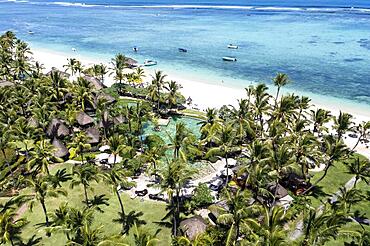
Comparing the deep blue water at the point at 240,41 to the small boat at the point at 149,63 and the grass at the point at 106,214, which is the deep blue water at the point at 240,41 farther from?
the grass at the point at 106,214

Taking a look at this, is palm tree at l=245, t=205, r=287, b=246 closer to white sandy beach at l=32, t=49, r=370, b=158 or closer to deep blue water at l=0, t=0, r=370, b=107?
white sandy beach at l=32, t=49, r=370, b=158

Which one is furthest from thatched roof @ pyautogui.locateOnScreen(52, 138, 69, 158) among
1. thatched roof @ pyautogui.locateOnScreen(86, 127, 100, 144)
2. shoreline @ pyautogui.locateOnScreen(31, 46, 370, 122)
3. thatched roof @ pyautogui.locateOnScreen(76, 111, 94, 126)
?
shoreline @ pyautogui.locateOnScreen(31, 46, 370, 122)

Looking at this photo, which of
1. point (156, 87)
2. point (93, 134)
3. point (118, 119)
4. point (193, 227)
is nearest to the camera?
point (193, 227)

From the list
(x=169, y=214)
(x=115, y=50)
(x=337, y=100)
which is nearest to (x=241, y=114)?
(x=169, y=214)

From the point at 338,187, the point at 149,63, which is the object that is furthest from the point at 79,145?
the point at 149,63

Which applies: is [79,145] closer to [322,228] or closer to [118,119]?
[118,119]
